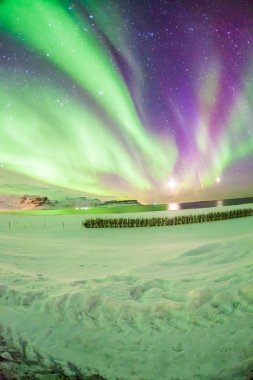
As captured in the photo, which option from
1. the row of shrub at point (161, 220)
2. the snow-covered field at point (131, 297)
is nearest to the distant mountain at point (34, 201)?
A: the snow-covered field at point (131, 297)

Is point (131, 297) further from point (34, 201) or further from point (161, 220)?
point (34, 201)

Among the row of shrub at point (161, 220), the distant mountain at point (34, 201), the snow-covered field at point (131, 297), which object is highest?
the distant mountain at point (34, 201)

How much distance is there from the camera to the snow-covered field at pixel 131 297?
5.19ft

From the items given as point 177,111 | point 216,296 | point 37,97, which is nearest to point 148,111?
point 177,111

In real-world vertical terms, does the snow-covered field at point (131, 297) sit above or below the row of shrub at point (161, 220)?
below

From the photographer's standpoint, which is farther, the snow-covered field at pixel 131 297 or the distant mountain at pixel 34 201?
the distant mountain at pixel 34 201

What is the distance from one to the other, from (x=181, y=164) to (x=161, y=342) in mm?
1120

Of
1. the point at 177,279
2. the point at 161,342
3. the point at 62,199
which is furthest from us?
the point at 62,199

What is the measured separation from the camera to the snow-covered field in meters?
1.58

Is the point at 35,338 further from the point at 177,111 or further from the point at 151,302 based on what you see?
the point at 177,111

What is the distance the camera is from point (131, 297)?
1787 mm

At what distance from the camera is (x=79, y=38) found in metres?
2.00

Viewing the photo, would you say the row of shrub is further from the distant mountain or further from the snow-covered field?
the distant mountain

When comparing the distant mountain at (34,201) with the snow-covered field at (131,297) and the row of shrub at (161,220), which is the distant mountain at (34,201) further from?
the row of shrub at (161,220)
